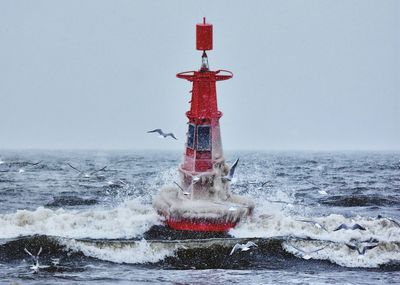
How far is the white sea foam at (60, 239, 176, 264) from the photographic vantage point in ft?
82.1

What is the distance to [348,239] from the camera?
2642 cm

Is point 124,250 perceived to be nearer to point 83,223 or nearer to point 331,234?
point 83,223

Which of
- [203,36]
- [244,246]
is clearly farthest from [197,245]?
[203,36]

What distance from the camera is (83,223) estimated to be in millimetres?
28172

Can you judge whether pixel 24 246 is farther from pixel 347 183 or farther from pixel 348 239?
pixel 347 183

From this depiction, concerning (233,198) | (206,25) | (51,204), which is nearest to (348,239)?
(233,198)

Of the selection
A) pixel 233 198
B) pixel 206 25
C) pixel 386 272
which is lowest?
pixel 386 272

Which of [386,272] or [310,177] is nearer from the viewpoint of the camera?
[386,272]

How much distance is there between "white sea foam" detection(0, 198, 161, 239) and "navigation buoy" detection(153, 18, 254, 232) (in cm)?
104

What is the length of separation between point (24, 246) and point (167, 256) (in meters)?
4.25

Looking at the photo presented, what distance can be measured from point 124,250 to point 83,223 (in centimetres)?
325

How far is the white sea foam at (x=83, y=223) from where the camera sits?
2703cm

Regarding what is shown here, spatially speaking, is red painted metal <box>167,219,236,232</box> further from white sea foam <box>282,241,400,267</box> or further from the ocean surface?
white sea foam <box>282,241,400,267</box>

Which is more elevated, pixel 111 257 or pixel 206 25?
pixel 206 25
